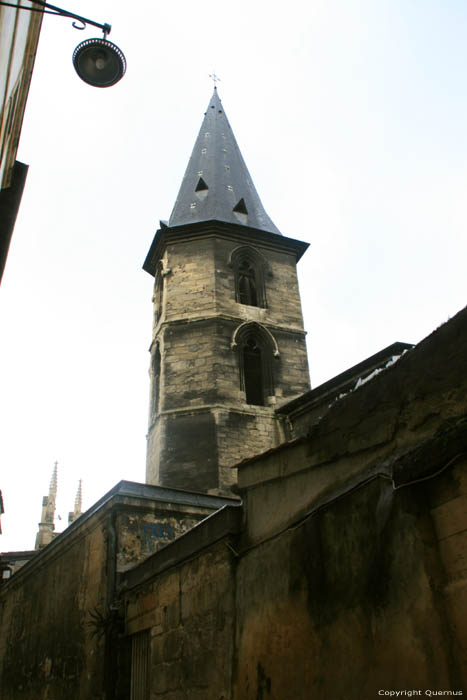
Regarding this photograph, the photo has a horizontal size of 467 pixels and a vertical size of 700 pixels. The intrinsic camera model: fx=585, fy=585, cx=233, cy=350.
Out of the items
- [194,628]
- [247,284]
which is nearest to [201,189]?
[247,284]

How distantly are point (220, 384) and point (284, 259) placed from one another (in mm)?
5750

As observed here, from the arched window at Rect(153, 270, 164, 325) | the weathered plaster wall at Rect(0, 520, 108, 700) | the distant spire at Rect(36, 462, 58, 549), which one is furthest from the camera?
the distant spire at Rect(36, 462, 58, 549)

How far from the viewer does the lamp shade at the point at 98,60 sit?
201 inches

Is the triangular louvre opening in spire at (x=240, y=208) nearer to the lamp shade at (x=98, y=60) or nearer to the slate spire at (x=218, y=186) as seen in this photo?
the slate spire at (x=218, y=186)

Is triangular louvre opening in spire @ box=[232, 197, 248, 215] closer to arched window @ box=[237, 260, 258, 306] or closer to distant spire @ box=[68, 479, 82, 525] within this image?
arched window @ box=[237, 260, 258, 306]

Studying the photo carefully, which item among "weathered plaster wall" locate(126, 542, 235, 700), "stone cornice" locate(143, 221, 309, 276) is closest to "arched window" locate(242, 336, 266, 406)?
"stone cornice" locate(143, 221, 309, 276)

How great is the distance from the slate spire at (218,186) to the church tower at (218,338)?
81mm

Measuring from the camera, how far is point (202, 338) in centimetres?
1647

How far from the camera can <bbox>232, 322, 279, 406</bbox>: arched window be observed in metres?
16.2

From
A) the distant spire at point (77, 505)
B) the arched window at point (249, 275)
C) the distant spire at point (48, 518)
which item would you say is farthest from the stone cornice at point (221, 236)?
the distant spire at point (77, 505)

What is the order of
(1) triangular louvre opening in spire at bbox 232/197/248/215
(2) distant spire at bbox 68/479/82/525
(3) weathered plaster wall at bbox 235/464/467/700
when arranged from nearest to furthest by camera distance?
(3) weathered plaster wall at bbox 235/464/467/700
(1) triangular louvre opening in spire at bbox 232/197/248/215
(2) distant spire at bbox 68/479/82/525

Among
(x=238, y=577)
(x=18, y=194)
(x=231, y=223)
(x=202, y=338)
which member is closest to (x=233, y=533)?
(x=238, y=577)

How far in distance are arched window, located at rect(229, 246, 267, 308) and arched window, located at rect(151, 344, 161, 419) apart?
292cm

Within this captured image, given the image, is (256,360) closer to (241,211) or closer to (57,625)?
(241,211)
